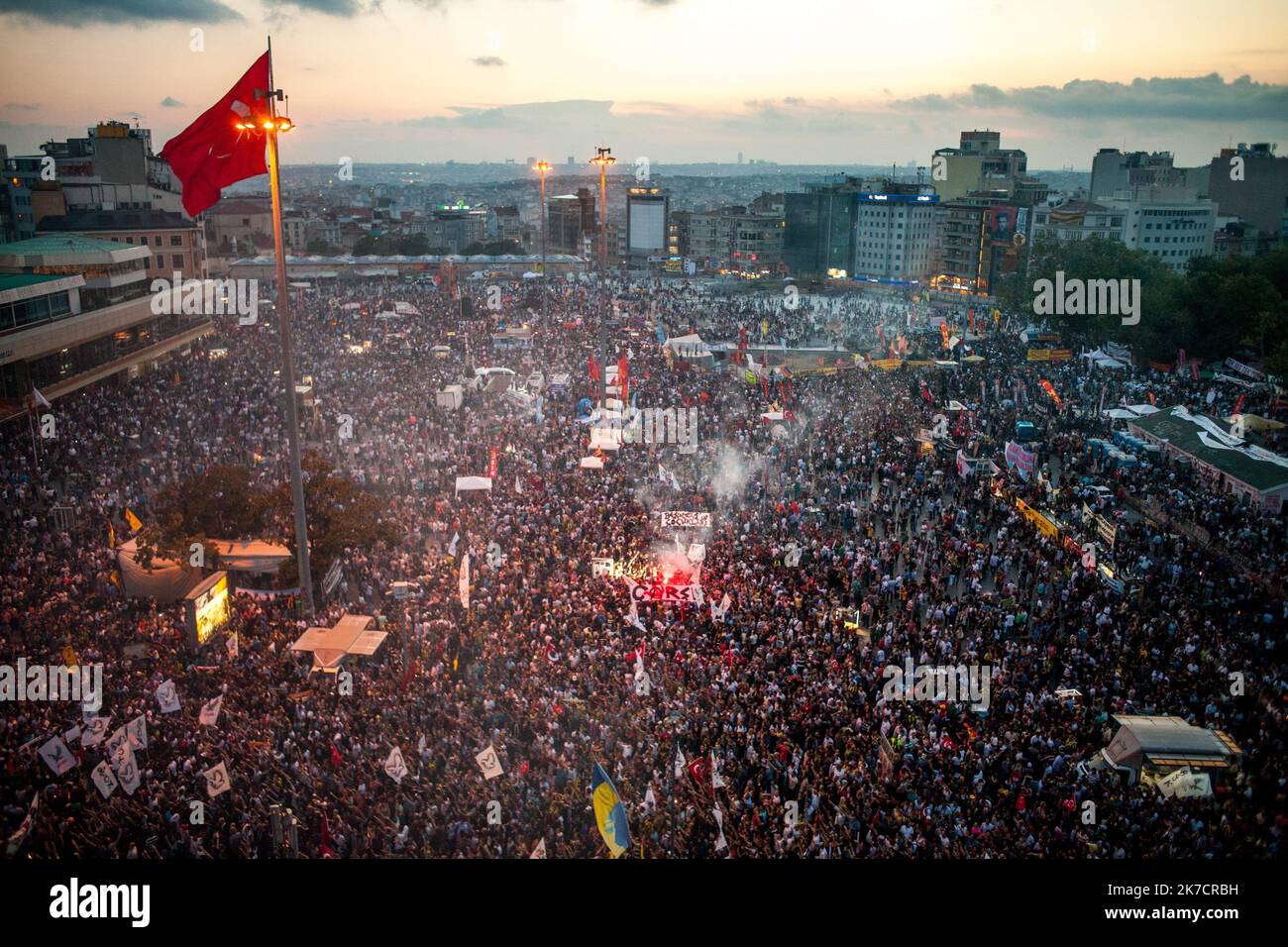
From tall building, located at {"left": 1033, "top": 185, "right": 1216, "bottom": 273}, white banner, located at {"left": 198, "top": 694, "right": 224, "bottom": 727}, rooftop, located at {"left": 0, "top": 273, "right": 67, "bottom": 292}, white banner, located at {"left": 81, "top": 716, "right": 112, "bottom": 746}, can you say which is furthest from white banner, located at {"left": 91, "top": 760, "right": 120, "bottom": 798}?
tall building, located at {"left": 1033, "top": 185, "right": 1216, "bottom": 273}

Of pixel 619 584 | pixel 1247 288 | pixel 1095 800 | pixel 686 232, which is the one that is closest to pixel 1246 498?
pixel 1095 800

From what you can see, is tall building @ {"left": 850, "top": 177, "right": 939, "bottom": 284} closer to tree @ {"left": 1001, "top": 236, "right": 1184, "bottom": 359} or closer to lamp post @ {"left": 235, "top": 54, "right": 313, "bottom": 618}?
tree @ {"left": 1001, "top": 236, "right": 1184, "bottom": 359}

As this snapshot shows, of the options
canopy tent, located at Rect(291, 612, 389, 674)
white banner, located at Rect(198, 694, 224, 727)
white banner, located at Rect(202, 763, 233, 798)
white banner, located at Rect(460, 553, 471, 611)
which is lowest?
white banner, located at Rect(202, 763, 233, 798)

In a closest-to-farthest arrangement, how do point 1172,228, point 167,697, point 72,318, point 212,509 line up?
1. point 167,697
2. point 212,509
3. point 72,318
4. point 1172,228

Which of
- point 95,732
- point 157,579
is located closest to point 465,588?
point 157,579

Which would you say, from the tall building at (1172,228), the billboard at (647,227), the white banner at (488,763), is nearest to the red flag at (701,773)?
the white banner at (488,763)

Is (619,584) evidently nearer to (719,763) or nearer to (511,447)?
(719,763)

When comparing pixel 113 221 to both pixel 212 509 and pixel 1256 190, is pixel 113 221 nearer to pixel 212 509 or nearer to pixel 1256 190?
pixel 212 509
